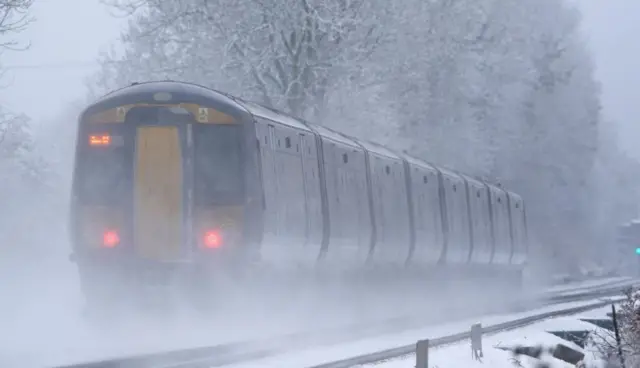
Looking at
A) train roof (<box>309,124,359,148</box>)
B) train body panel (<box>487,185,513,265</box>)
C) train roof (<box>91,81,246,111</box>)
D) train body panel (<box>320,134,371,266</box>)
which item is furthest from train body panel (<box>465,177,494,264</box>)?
train roof (<box>91,81,246,111</box>)

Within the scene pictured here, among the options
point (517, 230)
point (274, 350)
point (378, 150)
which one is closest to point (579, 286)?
point (517, 230)

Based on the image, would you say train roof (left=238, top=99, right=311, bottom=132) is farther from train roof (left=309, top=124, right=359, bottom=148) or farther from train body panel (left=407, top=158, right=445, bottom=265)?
train body panel (left=407, top=158, right=445, bottom=265)

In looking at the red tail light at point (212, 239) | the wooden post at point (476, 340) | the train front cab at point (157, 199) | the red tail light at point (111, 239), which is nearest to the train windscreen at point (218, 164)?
the train front cab at point (157, 199)

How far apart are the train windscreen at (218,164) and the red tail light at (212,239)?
40cm

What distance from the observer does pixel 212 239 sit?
14.3m

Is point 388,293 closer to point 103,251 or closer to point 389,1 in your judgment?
point 103,251

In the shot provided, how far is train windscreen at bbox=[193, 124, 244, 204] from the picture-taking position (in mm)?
14406

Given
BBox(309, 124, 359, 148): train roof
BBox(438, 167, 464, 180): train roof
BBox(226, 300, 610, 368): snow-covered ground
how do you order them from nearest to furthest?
BBox(226, 300, 610, 368): snow-covered ground, BBox(309, 124, 359, 148): train roof, BBox(438, 167, 464, 180): train roof

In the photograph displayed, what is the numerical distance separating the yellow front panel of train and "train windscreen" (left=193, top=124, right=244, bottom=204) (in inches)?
11.3

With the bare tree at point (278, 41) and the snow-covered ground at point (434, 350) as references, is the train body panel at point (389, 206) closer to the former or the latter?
the snow-covered ground at point (434, 350)

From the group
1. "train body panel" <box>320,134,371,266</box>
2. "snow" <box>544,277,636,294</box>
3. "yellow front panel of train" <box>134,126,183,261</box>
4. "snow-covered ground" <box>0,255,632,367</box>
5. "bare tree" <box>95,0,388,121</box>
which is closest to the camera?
"snow-covered ground" <box>0,255,632,367</box>

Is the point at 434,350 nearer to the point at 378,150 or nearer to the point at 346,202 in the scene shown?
the point at 346,202

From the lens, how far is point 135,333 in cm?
1452

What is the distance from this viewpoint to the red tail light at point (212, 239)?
46.8 feet
